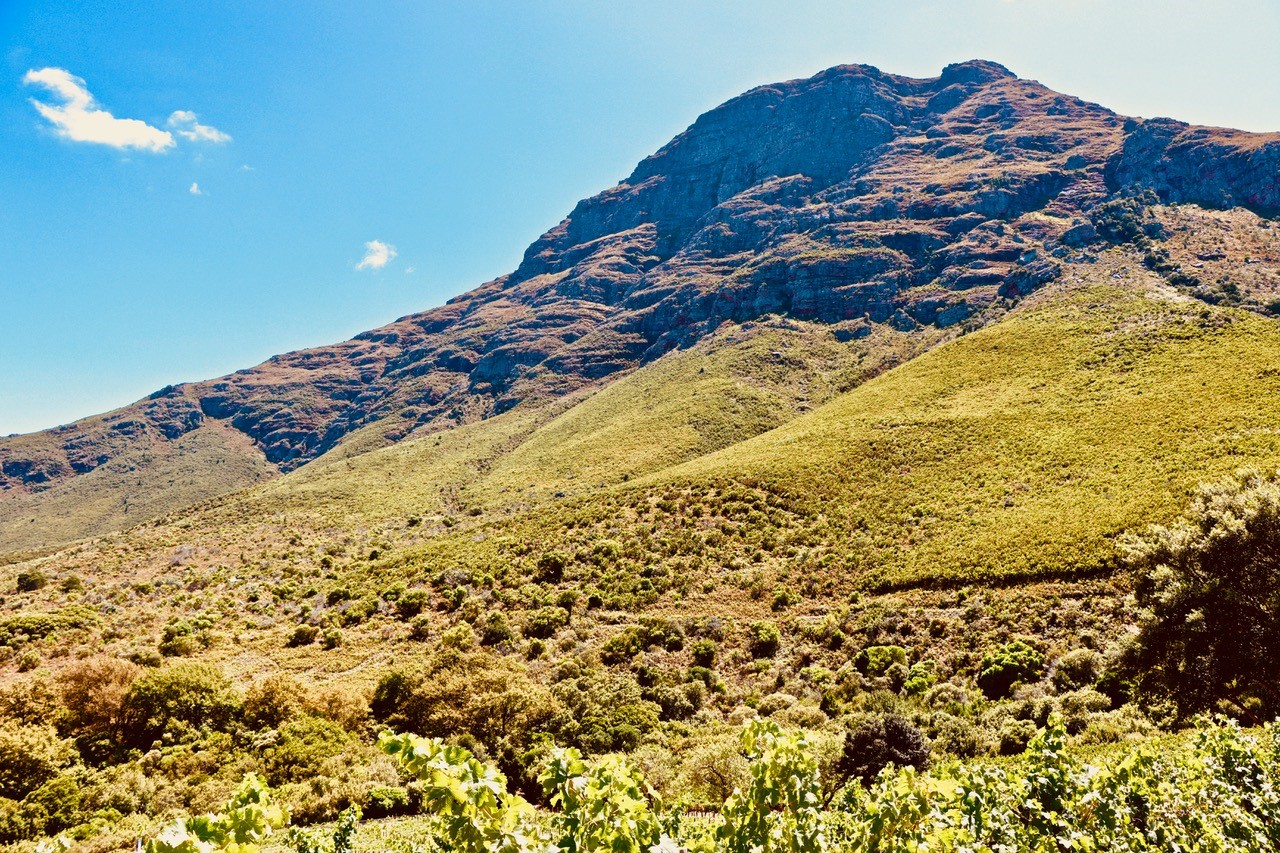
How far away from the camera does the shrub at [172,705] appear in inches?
778

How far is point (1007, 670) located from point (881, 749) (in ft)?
32.5

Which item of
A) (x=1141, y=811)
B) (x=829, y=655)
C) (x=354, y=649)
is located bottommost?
(x=829, y=655)

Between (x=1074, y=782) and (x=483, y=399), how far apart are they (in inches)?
6229

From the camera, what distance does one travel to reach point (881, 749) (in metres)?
16.2

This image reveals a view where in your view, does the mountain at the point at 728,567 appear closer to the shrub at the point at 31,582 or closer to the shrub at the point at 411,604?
the shrub at the point at 411,604

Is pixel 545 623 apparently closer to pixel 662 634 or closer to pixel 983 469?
pixel 662 634

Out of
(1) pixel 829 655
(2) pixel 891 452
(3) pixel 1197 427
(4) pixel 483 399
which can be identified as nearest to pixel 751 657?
(1) pixel 829 655

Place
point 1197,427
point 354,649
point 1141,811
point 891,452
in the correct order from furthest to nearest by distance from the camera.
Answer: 1. point 891,452
2. point 1197,427
3. point 354,649
4. point 1141,811

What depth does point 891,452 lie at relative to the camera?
5184 cm

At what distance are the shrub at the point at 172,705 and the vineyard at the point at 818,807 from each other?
15.3 meters

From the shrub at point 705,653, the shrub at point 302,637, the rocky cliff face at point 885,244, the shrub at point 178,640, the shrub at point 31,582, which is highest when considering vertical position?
the rocky cliff face at point 885,244

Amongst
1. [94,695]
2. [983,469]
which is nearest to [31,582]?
[94,695]

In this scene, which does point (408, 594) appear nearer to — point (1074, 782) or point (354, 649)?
point (354, 649)

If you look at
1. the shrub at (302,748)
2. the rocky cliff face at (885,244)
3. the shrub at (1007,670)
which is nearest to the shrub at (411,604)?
the shrub at (302,748)
